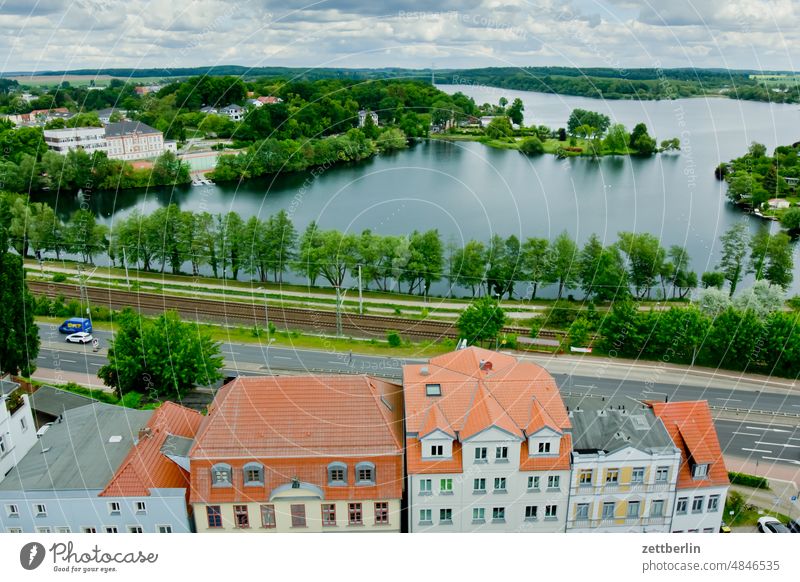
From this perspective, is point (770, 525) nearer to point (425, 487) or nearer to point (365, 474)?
point (425, 487)

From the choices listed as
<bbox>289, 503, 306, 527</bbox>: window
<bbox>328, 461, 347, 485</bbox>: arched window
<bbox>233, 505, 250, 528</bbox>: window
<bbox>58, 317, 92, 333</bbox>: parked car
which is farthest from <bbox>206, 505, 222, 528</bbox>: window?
<bbox>58, 317, 92, 333</bbox>: parked car

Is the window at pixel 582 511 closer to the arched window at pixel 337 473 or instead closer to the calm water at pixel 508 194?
the arched window at pixel 337 473

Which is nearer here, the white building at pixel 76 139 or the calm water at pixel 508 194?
the calm water at pixel 508 194

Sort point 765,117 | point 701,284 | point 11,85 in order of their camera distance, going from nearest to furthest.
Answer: point 701,284 < point 765,117 < point 11,85

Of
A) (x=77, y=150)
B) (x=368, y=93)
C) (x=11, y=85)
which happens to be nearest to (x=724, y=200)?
(x=368, y=93)

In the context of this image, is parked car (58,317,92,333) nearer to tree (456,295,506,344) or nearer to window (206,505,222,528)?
tree (456,295,506,344)

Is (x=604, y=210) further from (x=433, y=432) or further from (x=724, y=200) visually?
(x=433, y=432)

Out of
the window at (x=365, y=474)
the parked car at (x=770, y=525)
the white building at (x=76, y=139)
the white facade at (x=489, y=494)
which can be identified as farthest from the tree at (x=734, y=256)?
the white building at (x=76, y=139)

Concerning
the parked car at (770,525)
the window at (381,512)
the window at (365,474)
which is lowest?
the parked car at (770,525)
